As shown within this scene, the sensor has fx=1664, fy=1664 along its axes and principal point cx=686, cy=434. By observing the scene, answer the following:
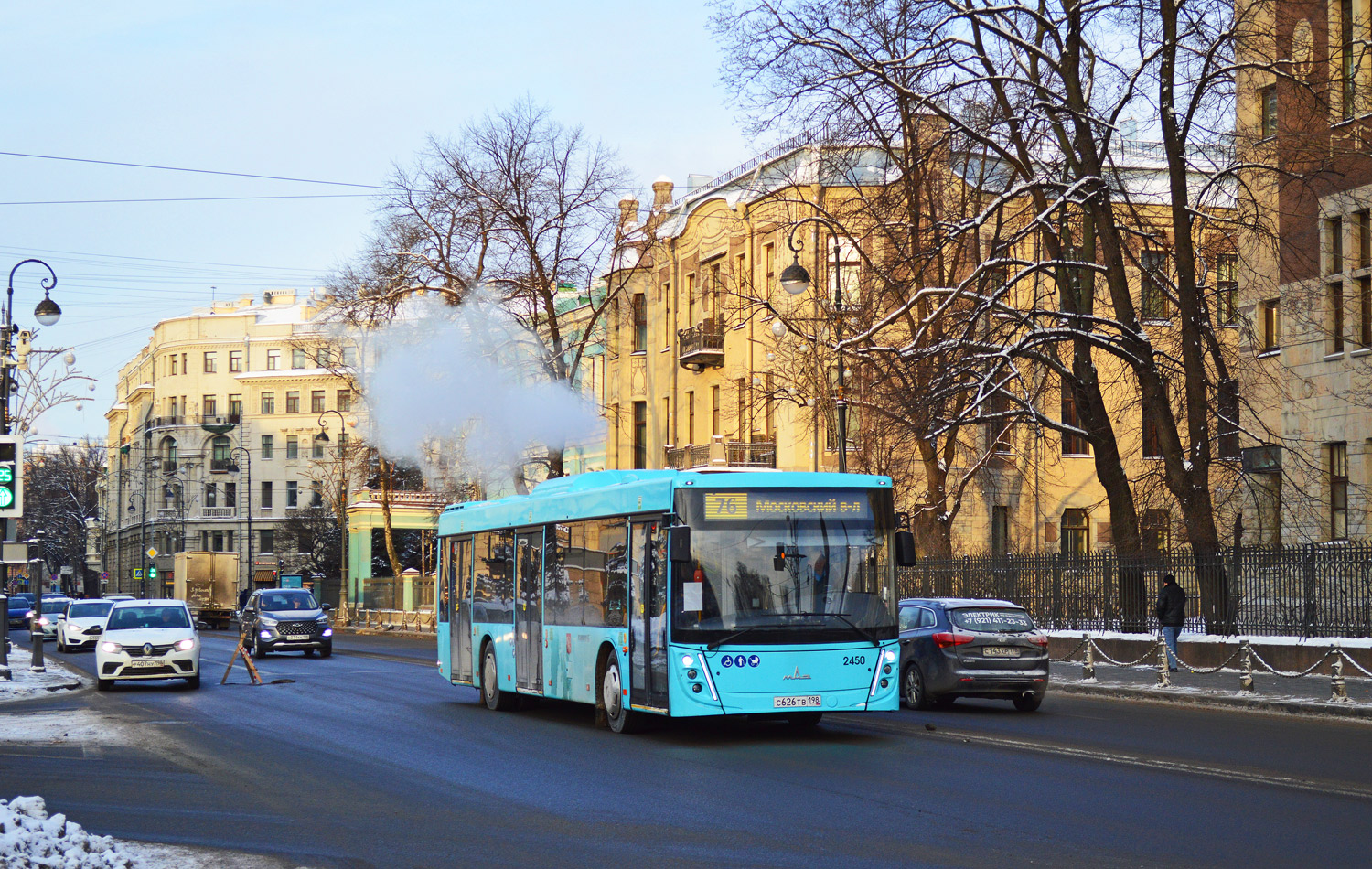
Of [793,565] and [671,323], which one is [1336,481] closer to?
[793,565]

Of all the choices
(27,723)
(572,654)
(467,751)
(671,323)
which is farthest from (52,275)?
(671,323)

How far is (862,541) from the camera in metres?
17.7

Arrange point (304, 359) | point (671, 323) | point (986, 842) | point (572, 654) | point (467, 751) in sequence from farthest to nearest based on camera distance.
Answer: point (304, 359) < point (671, 323) < point (572, 654) < point (467, 751) < point (986, 842)


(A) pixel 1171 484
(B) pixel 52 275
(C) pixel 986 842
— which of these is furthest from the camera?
(B) pixel 52 275

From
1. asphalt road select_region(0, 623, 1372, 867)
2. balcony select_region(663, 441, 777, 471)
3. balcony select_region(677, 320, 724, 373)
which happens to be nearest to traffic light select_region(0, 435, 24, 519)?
asphalt road select_region(0, 623, 1372, 867)

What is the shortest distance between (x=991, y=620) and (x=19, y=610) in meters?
61.0

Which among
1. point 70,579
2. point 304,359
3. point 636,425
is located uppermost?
point 304,359

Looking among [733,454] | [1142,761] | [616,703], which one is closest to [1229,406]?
[733,454]

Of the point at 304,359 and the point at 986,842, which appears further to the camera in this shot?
the point at 304,359

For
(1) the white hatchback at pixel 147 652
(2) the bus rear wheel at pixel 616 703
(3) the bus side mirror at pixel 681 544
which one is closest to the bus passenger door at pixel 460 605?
(1) the white hatchback at pixel 147 652

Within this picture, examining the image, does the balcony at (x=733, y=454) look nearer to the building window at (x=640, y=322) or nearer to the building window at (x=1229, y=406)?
the building window at (x=640, y=322)

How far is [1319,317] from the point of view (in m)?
36.8

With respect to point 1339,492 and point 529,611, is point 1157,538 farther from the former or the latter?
point 529,611

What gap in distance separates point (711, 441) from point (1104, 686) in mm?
28273
